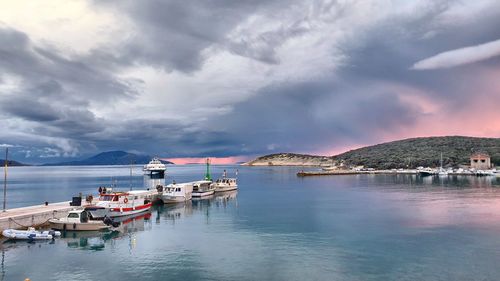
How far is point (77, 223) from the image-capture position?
168ft

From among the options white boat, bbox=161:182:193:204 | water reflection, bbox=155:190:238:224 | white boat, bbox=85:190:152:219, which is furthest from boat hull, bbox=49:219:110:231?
white boat, bbox=161:182:193:204

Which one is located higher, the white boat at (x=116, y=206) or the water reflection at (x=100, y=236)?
the white boat at (x=116, y=206)

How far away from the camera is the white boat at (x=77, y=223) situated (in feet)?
167

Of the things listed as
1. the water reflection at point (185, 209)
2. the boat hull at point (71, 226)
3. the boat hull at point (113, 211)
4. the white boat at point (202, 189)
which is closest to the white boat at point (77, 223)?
the boat hull at point (71, 226)

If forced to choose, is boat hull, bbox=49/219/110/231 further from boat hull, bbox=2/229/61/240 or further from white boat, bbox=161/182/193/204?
white boat, bbox=161/182/193/204

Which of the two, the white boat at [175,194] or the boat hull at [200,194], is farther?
the boat hull at [200,194]

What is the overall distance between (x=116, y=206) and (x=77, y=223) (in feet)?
42.6

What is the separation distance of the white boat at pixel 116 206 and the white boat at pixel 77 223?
6.18 m

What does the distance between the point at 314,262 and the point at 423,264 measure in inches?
401

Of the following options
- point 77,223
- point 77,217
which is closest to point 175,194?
point 77,217

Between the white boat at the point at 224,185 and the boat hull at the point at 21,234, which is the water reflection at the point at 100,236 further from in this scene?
the white boat at the point at 224,185

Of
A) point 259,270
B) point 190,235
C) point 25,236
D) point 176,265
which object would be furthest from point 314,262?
point 25,236

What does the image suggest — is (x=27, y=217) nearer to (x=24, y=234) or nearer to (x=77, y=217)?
(x=24, y=234)

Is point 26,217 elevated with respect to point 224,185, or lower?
lower
